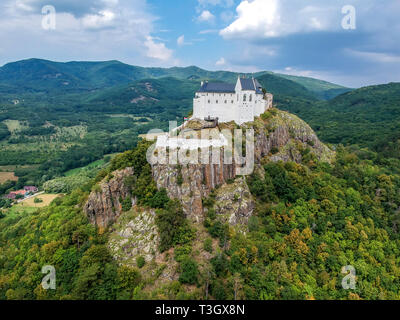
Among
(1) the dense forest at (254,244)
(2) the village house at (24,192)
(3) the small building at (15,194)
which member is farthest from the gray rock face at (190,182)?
(3) the small building at (15,194)

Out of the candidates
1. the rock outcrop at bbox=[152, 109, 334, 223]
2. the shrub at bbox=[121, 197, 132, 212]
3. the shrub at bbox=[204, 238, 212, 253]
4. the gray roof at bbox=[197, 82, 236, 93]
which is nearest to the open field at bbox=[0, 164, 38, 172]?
the shrub at bbox=[121, 197, 132, 212]

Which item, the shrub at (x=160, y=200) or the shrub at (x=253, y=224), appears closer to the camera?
the shrub at (x=160, y=200)

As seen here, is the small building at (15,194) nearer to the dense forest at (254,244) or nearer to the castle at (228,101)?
the dense forest at (254,244)

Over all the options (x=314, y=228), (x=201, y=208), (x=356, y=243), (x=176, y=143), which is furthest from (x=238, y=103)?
(x=356, y=243)

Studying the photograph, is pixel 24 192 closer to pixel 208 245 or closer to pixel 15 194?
pixel 15 194

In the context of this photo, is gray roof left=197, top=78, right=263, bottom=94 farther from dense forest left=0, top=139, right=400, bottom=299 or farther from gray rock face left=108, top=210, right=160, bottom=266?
gray rock face left=108, top=210, right=160, bottom=266

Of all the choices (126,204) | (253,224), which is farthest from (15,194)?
(253,224)
